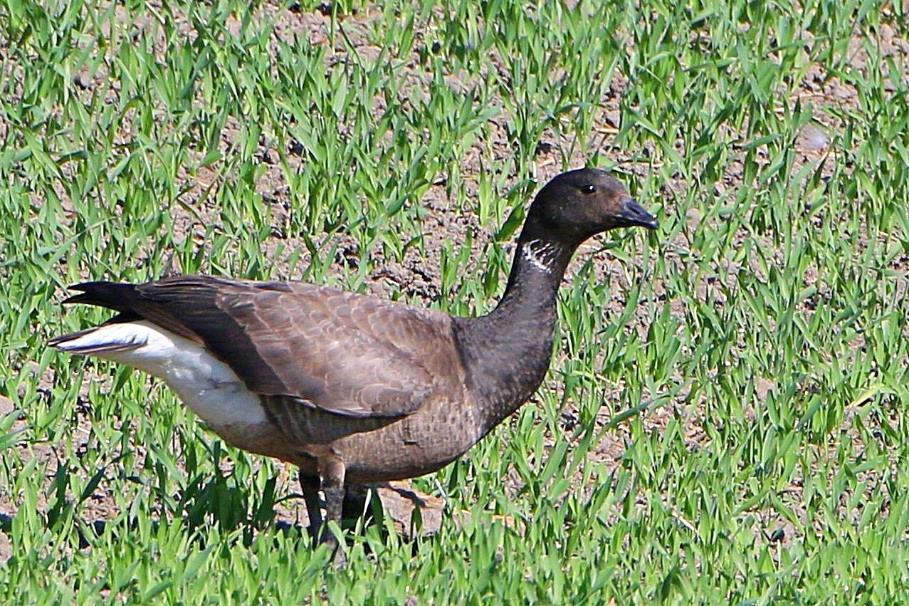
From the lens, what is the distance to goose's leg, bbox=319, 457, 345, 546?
285 inches

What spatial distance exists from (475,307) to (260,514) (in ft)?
6.83

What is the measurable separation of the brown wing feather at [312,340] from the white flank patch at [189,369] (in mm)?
61

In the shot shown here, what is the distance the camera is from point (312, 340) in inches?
286

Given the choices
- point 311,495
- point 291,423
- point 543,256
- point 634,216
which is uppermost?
point 634,216

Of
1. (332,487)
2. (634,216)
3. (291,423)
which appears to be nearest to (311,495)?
(332,487)

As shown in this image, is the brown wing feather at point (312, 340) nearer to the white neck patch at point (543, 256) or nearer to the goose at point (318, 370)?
the goose at point (318, 370)

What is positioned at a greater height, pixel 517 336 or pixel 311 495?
pixel 517 336

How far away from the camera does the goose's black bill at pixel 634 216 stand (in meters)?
7.61

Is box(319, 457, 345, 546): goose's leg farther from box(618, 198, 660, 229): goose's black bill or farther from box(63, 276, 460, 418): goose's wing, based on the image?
box(618, 198, 660, 229): goose's black bill

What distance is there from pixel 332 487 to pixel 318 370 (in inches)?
18.0

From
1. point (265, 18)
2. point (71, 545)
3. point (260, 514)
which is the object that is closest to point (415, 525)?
point (260, 514)

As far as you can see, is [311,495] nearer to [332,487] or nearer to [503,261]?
[332,487]

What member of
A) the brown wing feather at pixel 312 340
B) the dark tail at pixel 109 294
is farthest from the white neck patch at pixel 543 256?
the dark tail at pixel 109 294

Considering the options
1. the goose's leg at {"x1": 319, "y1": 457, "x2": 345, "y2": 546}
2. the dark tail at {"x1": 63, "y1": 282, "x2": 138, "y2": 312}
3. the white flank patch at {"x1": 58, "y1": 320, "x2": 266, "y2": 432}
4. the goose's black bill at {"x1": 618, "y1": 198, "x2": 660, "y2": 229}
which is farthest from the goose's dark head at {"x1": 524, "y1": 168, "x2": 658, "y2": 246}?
the dark tail at {"x1": 63, "y1": 282, "x2": 138, "y2": 312}
